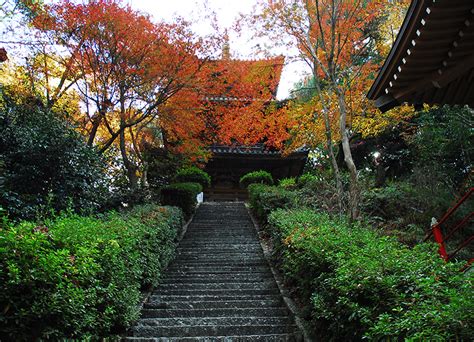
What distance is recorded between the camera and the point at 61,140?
873 cm

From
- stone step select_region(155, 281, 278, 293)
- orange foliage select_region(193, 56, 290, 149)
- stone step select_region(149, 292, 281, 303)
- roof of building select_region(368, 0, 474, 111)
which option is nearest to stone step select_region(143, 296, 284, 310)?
stone step select_region(149, 292, 281, 303)

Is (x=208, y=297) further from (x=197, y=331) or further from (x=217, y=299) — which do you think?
(x=197, y=331)

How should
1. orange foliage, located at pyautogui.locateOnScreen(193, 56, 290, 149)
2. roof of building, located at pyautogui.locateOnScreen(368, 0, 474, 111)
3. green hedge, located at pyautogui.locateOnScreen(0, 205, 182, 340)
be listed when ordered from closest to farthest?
green hedge, located at pyautogui.locateOnScreen(0, 205, 182, 340) < roof of building, located at pyautogui.locateOnScreen(368, 0, 474, 111) < orange foliage, located at pyautogui.locateOnScreen(193, 56, 290, 149)

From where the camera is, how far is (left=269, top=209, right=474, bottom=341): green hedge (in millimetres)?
2402

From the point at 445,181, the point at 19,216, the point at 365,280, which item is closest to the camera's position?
the point at 365,280

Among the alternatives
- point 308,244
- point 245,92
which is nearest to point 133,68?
point 245,92

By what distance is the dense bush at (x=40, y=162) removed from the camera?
8.02 metres

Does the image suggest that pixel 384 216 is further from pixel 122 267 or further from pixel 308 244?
pixel 122 267

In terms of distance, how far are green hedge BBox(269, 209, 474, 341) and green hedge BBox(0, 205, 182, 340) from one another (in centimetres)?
257

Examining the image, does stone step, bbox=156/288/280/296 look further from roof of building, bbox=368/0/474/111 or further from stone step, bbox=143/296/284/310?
roof of building, bbox=368/0/474/111

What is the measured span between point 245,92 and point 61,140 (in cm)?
895

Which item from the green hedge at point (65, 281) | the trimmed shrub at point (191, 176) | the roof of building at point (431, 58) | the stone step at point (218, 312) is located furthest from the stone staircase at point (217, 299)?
the trimmed shrub at point (191, 176)

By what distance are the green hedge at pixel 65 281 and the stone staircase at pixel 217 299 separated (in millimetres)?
712

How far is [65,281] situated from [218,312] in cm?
309
